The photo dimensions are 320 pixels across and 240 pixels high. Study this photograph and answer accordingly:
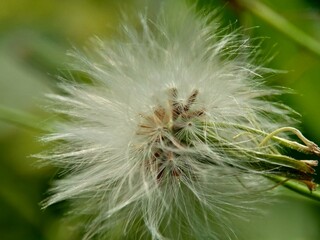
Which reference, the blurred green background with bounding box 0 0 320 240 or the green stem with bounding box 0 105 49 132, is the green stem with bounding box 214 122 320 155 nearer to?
the blurred green background with bounding box 0 0 320 240

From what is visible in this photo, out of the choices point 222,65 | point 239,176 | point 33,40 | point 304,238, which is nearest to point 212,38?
point 222,65

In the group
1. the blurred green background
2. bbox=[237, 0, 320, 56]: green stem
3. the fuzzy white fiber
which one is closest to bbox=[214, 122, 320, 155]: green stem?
the fuzzy white fiber

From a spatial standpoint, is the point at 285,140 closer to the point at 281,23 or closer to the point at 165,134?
the point at 165,134

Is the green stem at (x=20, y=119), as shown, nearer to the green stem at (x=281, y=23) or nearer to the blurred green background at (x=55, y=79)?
the blurred green background at (x=55, y=79)

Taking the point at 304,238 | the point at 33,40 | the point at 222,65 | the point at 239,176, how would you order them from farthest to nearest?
the point at 33,40 < the point at 304,238 < the point at 222,65 < the point at 239,176

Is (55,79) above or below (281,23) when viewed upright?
below

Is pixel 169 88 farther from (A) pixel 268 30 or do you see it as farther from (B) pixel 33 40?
(B) pixel 33 40

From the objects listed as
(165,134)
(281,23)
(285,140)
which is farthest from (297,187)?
(281,23)
